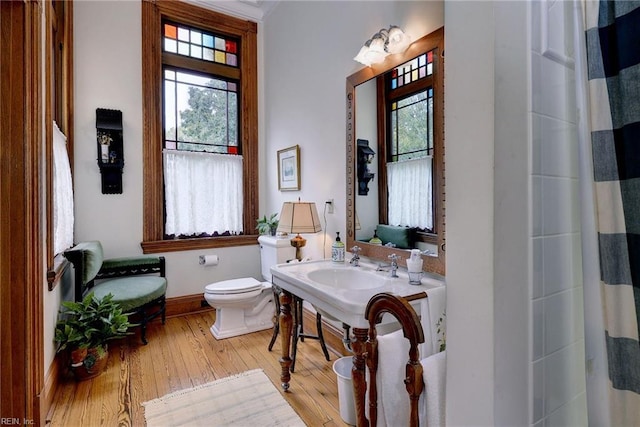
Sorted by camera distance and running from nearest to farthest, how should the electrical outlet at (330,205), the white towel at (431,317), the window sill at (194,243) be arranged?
the white towel at (431,317) → the electrical outlet at (330,205) → the window sill at (194,243)

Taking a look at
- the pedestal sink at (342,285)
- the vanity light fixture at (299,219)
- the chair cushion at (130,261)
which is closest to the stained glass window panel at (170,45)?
the chair cushion at (130,261)

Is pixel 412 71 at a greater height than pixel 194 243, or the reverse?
pixel 412 71

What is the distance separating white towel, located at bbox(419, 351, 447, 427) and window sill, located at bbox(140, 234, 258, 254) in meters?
2.97

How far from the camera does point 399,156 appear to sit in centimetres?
196

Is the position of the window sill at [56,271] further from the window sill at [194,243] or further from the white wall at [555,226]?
the white wall at [555,226]

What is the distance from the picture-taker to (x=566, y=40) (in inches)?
29.1

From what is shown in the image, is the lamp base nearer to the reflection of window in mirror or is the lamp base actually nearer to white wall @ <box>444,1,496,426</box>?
the reflection of window in mirror

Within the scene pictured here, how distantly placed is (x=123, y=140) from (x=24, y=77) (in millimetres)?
1685

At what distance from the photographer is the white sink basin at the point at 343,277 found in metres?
1.94

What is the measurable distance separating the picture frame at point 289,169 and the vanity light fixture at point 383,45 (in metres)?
1.18

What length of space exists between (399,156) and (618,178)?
4.40 feet

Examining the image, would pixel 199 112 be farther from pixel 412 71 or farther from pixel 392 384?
pixel 392 384

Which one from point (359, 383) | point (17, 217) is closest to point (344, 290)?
point (359, 383)

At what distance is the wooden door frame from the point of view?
1456mm
